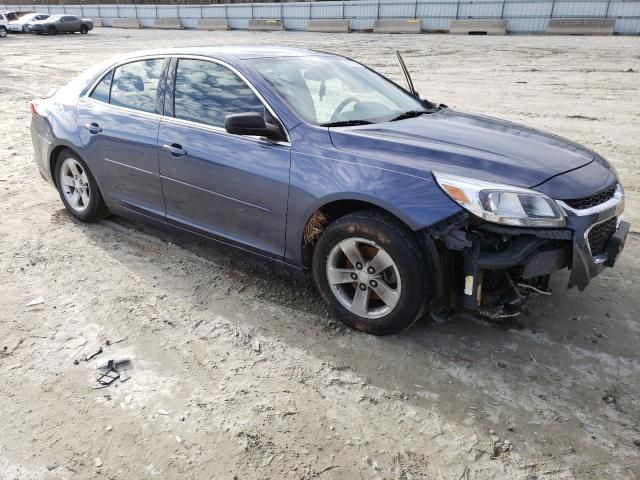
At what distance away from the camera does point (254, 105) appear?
12.0 ft

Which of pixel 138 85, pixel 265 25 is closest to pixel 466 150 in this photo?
pixel 138 85

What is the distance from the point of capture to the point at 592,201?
Result: 3000mm

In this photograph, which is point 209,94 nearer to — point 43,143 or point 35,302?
point 35,302

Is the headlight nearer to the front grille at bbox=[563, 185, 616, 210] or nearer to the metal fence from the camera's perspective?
the front grille at bbox=[563, 185, 616, 210]

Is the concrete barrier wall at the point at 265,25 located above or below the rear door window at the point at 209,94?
below

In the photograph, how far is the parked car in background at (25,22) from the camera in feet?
116

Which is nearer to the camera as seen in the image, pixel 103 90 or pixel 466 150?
pixel 466 150

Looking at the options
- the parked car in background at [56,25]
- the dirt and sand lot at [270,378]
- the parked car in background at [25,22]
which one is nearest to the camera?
the dirt and sand lot at [270,378]

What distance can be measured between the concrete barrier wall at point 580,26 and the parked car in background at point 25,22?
3086cm

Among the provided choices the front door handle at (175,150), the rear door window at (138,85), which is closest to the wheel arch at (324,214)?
the front door handle at (175,150)

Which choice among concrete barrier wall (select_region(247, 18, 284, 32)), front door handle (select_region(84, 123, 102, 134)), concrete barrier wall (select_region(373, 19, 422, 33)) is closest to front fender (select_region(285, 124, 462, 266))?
front door handle (select_region(84, 123, 102, 134))

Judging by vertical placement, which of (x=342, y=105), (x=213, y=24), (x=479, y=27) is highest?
(x=342, y=105)

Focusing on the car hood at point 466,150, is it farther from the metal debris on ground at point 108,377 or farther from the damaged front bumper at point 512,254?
the metal debris on ground at point 108,377

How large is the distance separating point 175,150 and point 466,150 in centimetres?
209
